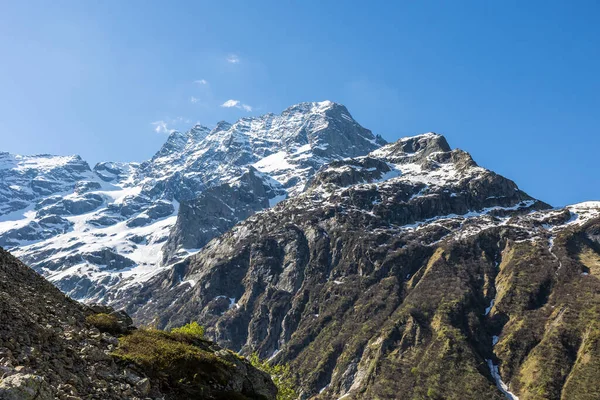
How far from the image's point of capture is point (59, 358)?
2208 centimetres

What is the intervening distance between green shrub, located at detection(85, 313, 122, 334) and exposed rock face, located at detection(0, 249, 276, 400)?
0.44 meters

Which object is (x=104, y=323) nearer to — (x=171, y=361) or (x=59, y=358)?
(x=171, y=361)

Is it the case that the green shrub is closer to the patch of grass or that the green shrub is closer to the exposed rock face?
the exposed rock face

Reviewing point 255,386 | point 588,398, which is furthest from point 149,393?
point 588,398

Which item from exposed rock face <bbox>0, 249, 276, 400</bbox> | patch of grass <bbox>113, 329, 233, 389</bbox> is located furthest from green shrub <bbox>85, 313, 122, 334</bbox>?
patch of grass <bbox>113, 329, 233, 389</bbox>

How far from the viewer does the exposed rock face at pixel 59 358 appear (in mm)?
18750

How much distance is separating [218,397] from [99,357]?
8.48 meters

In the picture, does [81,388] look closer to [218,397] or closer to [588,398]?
[218,397]

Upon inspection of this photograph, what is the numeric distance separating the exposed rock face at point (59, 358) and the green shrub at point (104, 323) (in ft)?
1.45

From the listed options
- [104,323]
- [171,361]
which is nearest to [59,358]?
[171,361]

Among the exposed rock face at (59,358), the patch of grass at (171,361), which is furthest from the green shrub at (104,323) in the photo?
the patch of grass at (171,361)

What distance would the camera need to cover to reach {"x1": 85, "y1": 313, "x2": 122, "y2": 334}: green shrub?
1294 inches

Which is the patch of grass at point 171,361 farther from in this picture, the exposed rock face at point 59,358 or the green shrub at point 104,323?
the green shrub at point 104,323

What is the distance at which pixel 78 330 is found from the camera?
28.2 metres
